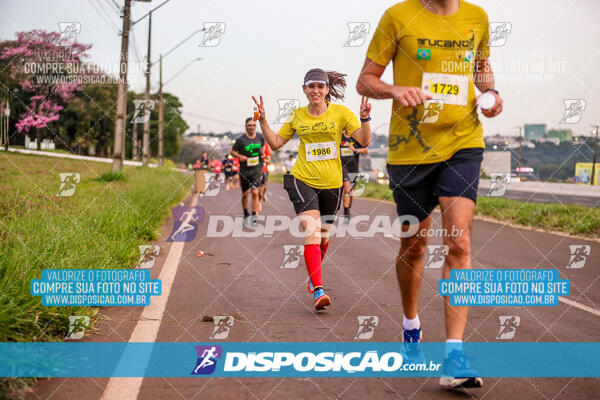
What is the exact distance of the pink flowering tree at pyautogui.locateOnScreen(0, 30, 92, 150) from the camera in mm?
28778

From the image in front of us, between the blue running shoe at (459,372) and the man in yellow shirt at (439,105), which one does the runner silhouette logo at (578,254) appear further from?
the blue running shoe at (459,372)

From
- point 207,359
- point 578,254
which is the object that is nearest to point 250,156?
point 578,254

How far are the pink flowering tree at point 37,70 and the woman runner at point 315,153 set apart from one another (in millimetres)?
21442

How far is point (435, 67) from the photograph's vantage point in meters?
3.87

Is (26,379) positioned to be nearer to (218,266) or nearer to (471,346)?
(471,346)

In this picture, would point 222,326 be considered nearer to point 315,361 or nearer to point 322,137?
point 315,361

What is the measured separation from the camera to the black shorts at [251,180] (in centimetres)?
1335

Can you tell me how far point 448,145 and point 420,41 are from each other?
61 centimetres

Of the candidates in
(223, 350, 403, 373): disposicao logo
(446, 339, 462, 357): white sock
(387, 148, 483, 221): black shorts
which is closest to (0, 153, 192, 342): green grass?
(223, 350, 403, 373): disposicao logo

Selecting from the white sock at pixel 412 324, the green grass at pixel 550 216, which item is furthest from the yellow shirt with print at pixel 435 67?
the green grass at pixel 550 216

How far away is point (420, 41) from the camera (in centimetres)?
385

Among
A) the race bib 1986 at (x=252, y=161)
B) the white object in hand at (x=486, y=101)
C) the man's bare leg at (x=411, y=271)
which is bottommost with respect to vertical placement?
the man's bare leg at (x=411, y=271)

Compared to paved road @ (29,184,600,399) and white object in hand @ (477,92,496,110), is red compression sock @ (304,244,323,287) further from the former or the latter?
white object in hand @ (477,92,496,110)

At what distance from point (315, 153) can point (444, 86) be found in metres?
2.58
